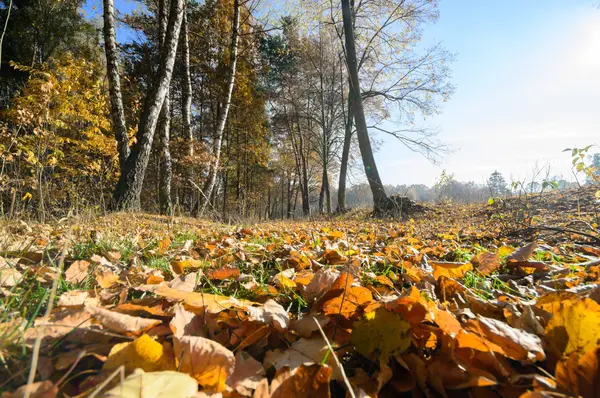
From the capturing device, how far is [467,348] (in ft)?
1.84

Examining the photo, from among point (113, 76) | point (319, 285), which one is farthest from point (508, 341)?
point (113, 76)

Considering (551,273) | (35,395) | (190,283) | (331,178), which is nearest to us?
(35,395)

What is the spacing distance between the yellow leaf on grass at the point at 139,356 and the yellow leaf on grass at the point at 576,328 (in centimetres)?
71

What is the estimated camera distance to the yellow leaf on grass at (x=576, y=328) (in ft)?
1.65

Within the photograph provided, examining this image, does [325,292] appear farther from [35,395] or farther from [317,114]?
[317,114]

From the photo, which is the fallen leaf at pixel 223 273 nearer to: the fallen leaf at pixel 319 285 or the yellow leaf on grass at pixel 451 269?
the fallen leaf at pixel 319 285

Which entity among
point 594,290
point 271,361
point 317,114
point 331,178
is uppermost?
point 317,114

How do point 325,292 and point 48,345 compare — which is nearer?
point 48,345

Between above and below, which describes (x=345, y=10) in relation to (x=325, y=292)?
above

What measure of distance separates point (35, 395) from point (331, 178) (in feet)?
70.0

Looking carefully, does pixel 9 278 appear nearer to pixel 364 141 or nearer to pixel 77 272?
pixel 77 272

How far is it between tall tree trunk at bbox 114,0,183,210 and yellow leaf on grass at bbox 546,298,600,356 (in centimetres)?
517

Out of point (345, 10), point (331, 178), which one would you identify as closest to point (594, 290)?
point (345, 10)

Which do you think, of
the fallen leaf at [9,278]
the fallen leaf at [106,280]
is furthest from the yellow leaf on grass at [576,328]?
the fallen leaf at [9,278]
